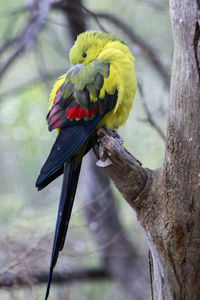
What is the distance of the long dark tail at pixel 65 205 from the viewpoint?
6.16 feet

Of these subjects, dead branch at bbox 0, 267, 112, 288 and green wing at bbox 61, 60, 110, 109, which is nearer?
green wing at bbox 61, 60, 110, 109

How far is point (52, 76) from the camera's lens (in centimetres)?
352

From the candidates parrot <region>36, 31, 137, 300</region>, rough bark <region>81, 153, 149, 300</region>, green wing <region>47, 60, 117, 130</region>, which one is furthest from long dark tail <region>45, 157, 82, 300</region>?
rough bark <region>81, 153, 149, 300</region>

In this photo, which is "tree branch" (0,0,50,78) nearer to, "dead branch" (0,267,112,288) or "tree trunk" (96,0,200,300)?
"dead branch" (0,267,112,288)

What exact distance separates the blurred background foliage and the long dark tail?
35.1 inches

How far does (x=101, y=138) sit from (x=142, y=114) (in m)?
1.83

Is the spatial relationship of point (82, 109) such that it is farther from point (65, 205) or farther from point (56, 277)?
point (56, 277)

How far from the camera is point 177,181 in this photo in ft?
5.64

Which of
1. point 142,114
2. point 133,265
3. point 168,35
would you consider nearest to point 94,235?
point 133,265

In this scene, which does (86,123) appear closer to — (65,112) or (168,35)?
(65,112)

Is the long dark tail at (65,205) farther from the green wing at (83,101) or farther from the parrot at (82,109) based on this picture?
the green wing at (83,101)

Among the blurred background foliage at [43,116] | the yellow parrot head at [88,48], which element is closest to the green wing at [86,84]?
the yellow parrot head at [88,48]

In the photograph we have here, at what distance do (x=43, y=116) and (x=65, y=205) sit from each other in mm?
1936

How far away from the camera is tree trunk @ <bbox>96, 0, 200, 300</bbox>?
166 centimetres
